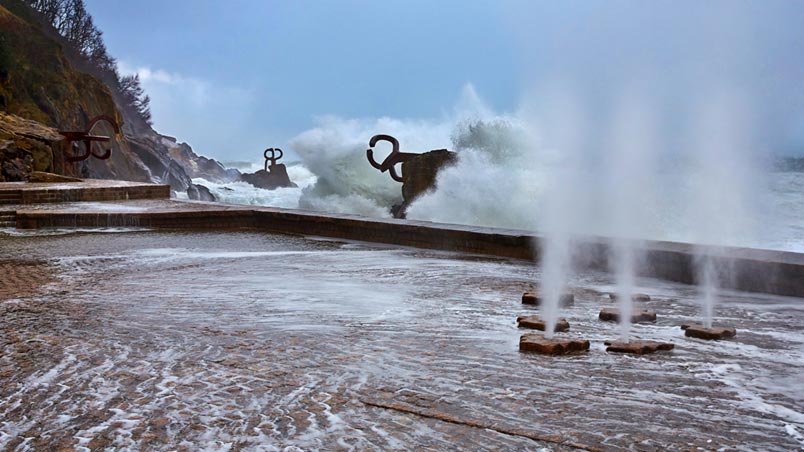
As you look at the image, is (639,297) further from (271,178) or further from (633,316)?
(271,178)

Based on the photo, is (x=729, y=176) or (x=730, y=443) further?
(x=729, y=176)

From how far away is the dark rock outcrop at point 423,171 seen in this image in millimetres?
15750

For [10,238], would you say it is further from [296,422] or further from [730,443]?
[730,443]

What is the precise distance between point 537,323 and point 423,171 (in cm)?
1235

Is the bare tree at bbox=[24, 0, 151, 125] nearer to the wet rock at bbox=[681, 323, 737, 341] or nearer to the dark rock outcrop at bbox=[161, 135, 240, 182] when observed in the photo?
the dark rock outcrop at bbox=[161, 135, 240, 182]

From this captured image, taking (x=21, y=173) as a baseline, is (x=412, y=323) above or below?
below

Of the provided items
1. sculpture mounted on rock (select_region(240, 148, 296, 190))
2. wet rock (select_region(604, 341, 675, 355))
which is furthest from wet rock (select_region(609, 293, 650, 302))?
sculpture mounted on rock (select_region(240, 148, 296, 190))

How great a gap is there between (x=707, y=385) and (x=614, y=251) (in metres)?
3.54

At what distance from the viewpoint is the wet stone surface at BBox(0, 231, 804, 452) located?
224 centimetres

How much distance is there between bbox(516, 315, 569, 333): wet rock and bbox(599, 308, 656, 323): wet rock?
346 millimetres

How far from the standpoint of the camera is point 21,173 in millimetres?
15812

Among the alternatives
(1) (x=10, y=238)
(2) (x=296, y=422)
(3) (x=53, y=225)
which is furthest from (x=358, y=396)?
(3) (x=53, y=225)

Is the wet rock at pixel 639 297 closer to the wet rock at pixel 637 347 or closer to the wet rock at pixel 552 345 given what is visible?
the wet rock at pixel 637 347

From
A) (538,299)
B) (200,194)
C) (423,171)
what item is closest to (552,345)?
(538,299)
